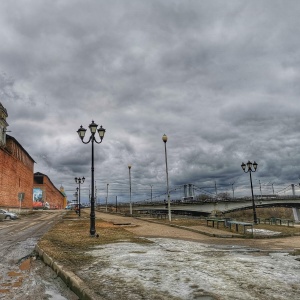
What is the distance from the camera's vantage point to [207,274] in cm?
641

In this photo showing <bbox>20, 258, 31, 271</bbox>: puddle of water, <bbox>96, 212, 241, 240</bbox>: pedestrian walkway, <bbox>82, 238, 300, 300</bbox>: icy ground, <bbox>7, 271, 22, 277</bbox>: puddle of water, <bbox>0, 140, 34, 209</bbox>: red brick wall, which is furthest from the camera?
<bbox>0, 140, 34, 209</bbox>: red brick wall

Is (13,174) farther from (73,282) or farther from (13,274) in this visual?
(73,282)

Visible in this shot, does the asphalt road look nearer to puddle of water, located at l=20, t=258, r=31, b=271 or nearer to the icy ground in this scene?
puddle of water, located at l=20, t=258, r=31, b=271

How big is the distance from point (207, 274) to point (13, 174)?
228ft

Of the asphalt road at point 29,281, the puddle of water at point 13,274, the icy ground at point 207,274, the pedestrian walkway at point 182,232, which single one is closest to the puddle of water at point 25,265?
the asphalt road at point 29,281

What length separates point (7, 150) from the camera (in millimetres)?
65812

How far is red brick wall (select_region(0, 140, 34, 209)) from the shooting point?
194 ft

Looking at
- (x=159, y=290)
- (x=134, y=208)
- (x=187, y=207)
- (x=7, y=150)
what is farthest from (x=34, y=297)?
(x=134, y=208)

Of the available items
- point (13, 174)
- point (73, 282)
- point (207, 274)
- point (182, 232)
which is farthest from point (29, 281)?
point (13, 174)

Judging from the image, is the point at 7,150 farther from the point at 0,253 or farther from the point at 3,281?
the point at 3,281

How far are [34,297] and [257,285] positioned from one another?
4.04 m

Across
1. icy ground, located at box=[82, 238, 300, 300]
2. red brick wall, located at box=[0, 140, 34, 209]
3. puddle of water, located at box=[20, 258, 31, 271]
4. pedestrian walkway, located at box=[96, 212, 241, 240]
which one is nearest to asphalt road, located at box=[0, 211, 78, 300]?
puddle of water, located at box=[20, 258, 31, 271]

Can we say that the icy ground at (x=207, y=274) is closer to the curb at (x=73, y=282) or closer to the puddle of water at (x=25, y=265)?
the curb at (x=73, y=282)

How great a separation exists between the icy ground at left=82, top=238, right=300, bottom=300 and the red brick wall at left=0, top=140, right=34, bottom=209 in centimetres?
5374
